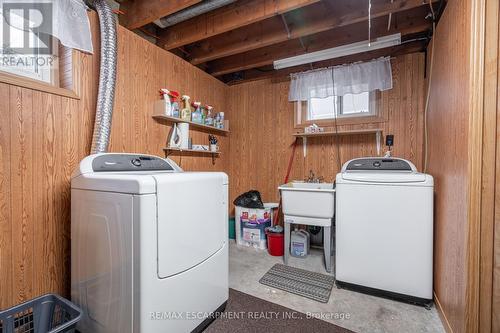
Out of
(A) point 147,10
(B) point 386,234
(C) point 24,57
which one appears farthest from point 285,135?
(C) point 24,57

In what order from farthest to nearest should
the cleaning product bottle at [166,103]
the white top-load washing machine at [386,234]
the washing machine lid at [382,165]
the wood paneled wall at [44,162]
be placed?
the cleaning product bottle at [166,103] → the washing machine lid at [382,165] → the white top-load washing machine at [386,234] → the wood paneled wall at [44,162]

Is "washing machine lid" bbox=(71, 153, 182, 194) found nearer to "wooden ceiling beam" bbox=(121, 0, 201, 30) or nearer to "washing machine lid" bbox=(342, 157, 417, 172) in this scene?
"wooden ceiling beam" bbox=(121, 0, 201, 30)

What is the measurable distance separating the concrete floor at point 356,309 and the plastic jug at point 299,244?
35 cm

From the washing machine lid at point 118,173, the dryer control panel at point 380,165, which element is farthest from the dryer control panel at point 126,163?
the dryer control panel at point 380,165

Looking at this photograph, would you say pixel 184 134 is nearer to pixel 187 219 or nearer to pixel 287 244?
pixel 187 219

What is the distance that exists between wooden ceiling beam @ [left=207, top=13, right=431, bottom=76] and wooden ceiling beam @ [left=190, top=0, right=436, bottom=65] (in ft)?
0.94

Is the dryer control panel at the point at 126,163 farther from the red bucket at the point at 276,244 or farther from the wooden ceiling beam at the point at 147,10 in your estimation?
the red bucket at the point at 276,244

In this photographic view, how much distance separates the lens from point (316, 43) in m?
2.55

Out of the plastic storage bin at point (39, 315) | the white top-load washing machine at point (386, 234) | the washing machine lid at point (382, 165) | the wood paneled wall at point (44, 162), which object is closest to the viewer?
the plastic storage bin at point (39, 315)

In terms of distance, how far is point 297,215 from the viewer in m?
2.27

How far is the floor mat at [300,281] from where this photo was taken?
1804 millimetres

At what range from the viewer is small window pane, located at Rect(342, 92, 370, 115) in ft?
8.68

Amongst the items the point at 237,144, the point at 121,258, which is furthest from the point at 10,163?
the point at 237,144

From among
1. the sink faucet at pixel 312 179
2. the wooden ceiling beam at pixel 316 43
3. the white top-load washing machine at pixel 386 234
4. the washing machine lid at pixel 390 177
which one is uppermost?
the wooden ceiling beam at pixel 316 43
